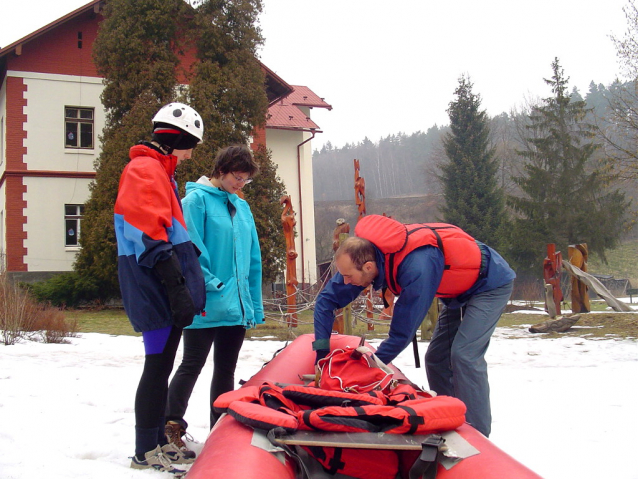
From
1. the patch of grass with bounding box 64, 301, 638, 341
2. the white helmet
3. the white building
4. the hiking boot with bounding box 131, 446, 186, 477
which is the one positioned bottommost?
the patch of grass with bounding box 64, 301, 638, 341

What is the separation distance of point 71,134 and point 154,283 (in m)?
16.9

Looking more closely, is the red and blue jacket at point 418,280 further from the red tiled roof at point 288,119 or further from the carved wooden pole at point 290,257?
the red tiled roof at point 288,119

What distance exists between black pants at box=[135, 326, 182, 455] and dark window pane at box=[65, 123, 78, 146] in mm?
16795

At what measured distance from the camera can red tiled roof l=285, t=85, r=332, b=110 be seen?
2427 cm

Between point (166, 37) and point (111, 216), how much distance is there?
5.51 m

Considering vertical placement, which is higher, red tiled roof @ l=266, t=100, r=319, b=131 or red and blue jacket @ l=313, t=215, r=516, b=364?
red tiled roof @ l=266, t=100, r=319, b=131

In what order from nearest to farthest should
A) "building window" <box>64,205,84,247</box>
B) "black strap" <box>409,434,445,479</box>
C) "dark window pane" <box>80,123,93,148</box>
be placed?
"black strap" <box>409,434,445,479</box> → "building window" <box>64,205,84,247</box> → "dark window pane" <box>80,123,93,148</box>

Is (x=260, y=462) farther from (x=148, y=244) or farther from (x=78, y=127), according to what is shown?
(x=78, y=127)

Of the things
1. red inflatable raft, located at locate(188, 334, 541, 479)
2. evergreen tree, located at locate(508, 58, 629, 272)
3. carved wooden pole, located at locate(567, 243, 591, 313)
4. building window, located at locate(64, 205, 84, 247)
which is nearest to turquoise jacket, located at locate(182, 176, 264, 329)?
red inflatable raft, located at locate(188, 334, 541, 479)

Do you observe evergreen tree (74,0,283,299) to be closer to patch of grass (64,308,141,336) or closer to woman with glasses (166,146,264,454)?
patch of grass (64,308,141,336)

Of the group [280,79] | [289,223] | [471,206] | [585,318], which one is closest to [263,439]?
[289,223]

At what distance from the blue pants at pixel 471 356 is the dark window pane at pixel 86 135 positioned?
16.7 m

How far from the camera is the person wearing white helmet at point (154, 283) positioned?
2.38 metres

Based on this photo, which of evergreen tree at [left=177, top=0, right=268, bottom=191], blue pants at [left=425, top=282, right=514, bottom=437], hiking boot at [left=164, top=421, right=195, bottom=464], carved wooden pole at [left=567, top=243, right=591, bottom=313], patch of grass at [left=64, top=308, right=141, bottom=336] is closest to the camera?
hiking boot at [left=164, top=421, right=195, bottom=464]
